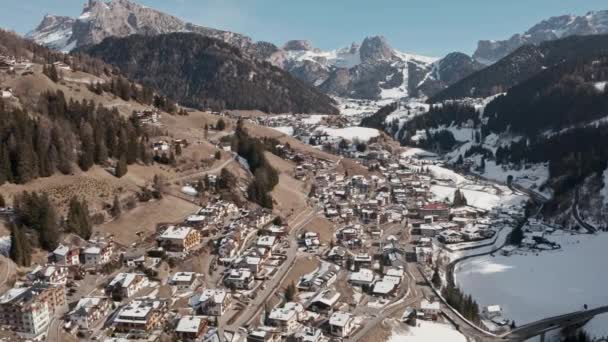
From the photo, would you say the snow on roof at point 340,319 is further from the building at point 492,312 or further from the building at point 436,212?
the building at point 436,212

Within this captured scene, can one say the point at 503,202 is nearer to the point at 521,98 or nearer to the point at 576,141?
the point at 576,141

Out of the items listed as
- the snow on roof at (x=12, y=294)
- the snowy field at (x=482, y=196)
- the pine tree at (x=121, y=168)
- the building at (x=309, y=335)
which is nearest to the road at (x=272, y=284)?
the building at (x=309, y=335)

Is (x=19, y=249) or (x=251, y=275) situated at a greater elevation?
(x=19, y=249)

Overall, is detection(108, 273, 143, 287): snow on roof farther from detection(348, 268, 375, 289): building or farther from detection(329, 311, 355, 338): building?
detection(348, 268, 375, 289): building

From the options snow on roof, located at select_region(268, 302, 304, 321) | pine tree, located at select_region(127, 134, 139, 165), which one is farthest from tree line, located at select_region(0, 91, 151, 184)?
snow on roof, located at select_region(268, 302, 304, 321)

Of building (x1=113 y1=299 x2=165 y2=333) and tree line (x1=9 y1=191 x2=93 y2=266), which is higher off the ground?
tree line (x1=9 y1=191 x2=93 y2=266)

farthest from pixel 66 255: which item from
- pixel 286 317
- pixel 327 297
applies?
pixel 327 297

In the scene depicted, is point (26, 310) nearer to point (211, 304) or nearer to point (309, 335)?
point (211, 304)
